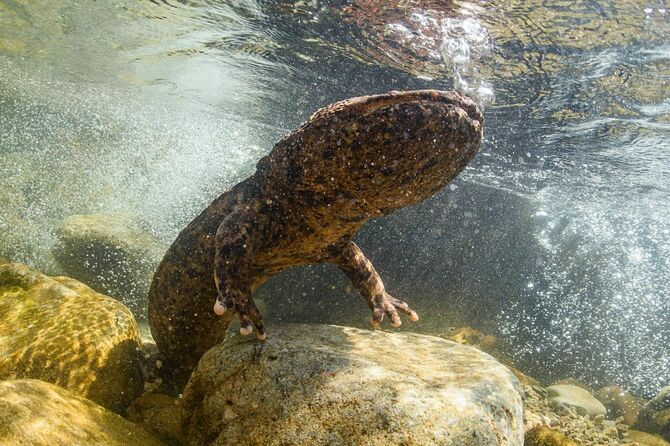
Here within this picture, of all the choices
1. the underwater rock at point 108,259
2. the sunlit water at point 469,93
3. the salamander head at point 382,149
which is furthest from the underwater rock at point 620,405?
the underwater rock at point 108,259

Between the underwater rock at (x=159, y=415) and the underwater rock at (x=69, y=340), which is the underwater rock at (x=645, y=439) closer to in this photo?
the underwater rock at (x=159, y=415)

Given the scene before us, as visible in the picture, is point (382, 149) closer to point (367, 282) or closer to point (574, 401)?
point (367, 282)

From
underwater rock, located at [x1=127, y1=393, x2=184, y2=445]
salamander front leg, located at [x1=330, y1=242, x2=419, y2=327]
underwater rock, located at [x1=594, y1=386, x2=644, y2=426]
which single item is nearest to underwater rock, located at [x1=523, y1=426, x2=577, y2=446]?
salamander front leg, located at [x1=330, y1=242, x2=419, y2=327]

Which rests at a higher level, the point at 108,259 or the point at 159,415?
the point at 159,415

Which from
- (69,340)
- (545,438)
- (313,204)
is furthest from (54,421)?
(545,438)

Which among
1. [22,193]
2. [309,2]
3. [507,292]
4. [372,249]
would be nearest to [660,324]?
[507,292]

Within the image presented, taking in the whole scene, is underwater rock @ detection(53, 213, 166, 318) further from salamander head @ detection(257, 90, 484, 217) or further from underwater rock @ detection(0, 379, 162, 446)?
salamander head @ detection(257, 90, 484, 217)
